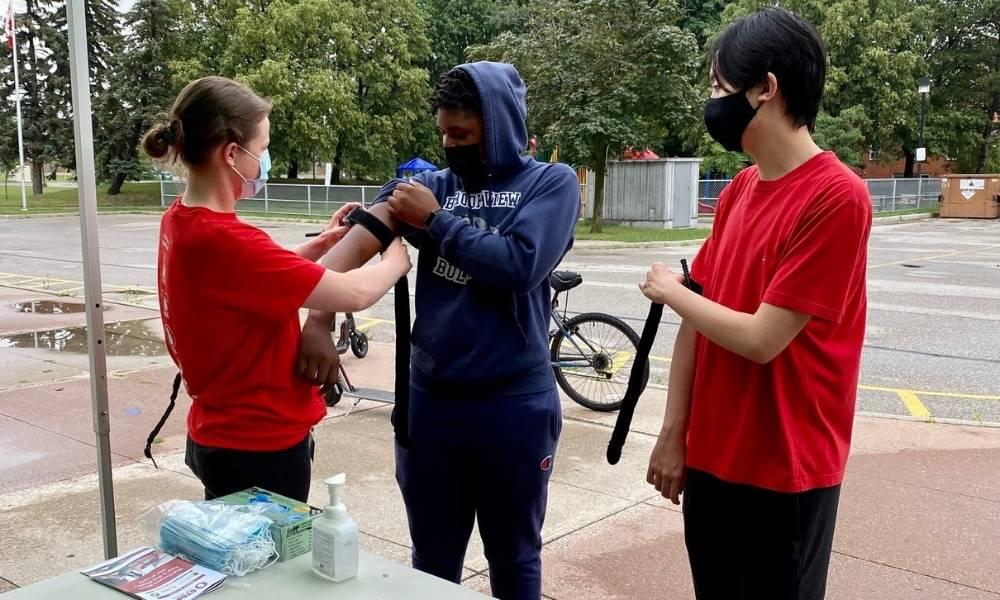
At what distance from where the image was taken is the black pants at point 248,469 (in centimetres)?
228

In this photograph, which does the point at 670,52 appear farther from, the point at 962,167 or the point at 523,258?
the point at 962,167

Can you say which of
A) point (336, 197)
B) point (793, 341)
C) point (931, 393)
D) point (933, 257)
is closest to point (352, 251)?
point (793, 341)

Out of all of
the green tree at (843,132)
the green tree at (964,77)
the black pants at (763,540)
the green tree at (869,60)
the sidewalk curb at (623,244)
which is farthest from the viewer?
the green tree at (964,77)

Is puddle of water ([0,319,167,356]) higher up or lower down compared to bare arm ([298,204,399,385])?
lower down

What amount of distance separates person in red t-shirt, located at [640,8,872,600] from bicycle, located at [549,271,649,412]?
4.45 m

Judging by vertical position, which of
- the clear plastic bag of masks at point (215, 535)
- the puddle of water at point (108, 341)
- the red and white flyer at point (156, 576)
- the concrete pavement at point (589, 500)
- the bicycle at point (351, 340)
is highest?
the clear plastic bag of masks at point (215, 535)

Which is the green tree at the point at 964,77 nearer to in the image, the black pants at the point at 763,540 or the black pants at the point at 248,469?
the black pants at the point at 763,540

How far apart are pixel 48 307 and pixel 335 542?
10804 mm

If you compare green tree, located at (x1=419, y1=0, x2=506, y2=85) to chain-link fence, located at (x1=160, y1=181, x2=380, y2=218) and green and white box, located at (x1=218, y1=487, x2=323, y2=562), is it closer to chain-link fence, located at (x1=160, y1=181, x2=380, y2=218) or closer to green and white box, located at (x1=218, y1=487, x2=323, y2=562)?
chain-link fence, located at (x1=160, y1=181, x2=380, y2=218)

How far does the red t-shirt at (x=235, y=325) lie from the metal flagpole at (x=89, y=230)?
70cm

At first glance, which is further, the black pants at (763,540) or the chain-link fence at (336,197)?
the chain-link fence at (336,197)

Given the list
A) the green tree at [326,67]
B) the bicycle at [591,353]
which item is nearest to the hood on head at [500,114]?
the bicycle at [591,353]

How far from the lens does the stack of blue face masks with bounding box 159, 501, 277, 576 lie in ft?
5.79

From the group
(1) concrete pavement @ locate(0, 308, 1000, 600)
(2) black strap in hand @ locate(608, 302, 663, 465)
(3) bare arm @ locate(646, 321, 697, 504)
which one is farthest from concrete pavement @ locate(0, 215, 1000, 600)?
(3) bare arm @ locate(646, 321, 697, 504)
